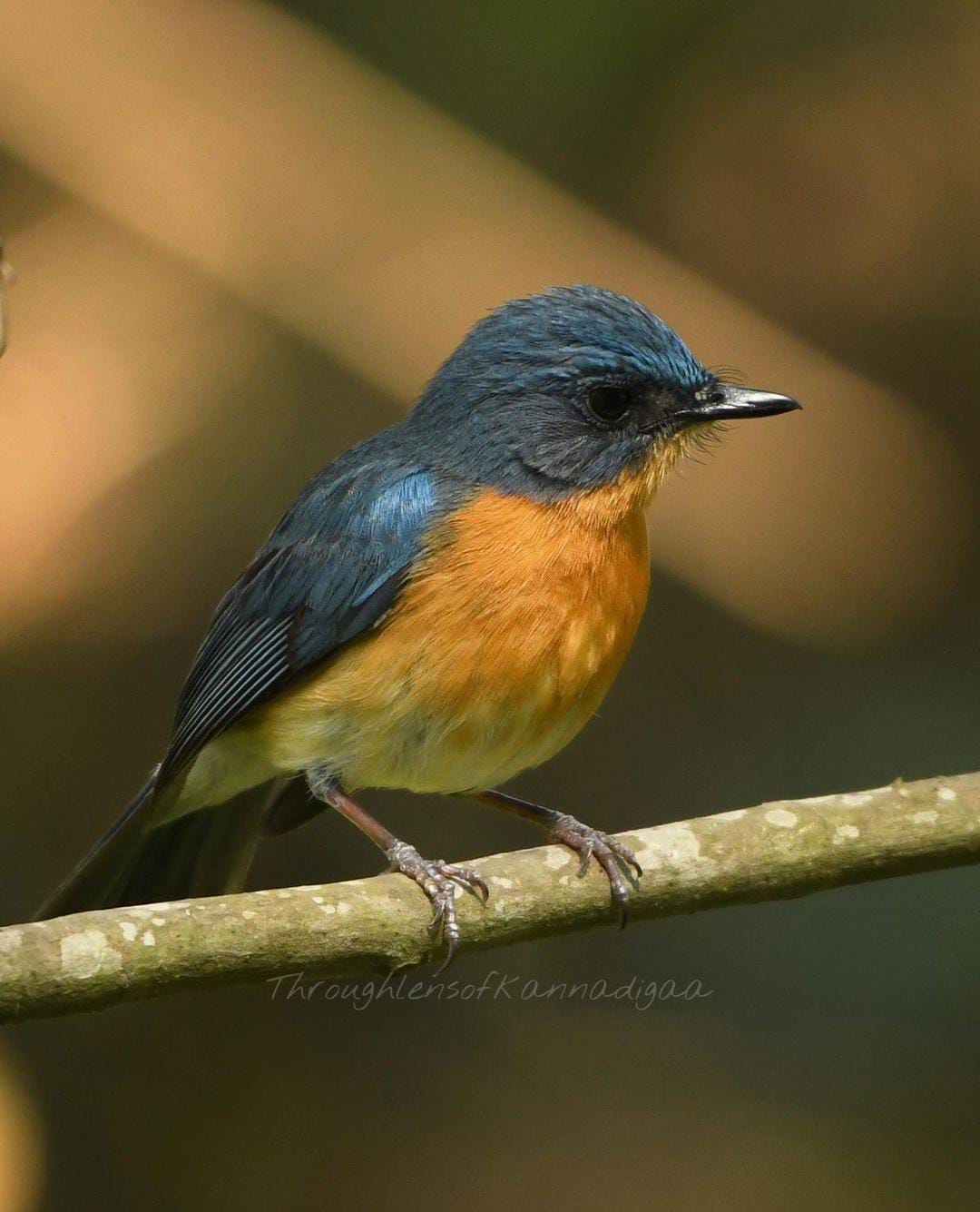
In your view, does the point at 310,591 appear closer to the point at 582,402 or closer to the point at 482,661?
the point at 482,661

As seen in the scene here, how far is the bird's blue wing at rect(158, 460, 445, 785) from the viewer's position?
13.9 ft

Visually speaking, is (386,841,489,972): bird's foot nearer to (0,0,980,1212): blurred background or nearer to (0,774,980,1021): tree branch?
(0,774,980,1021): tree branch

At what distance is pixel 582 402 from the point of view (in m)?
4.35

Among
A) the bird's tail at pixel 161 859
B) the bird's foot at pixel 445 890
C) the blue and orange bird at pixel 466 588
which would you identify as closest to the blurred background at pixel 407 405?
the bird's tail at pixel 161 859

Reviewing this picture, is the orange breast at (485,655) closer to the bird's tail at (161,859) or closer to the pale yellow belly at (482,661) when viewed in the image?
the pale yellow belly at (482,661)

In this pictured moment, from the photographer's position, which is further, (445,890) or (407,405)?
(407,405)

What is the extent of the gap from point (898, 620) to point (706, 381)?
9.84 feet

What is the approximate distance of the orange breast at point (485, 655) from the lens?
402cm

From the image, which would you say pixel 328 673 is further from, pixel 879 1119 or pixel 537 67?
pixel 537 67

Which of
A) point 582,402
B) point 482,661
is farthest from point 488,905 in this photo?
point 582,402

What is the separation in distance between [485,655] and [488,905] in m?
0.68

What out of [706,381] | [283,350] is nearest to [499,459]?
[706,381]

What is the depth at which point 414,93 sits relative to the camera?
7254mm

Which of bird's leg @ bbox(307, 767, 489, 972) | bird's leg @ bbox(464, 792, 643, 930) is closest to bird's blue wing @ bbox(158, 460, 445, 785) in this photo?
bird's leg @ bbox(307, 767, 489, 972)
